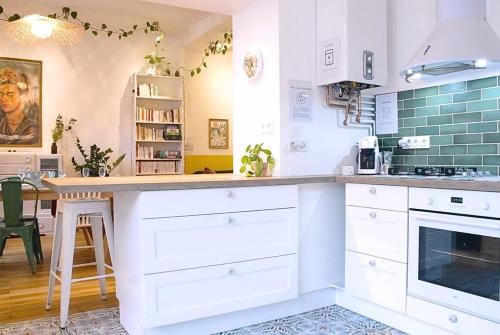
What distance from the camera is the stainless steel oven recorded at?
2096mm

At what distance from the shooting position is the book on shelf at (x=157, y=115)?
254 inches

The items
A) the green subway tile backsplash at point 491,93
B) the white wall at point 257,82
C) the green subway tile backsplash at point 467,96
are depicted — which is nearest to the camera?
the green subway tile backsplash at point 491,93

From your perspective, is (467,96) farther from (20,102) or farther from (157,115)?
(20,102)

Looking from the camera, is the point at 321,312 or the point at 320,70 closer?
the point at 321,312

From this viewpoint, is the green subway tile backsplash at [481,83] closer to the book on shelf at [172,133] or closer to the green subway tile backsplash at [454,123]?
the green subway tile backsplash at [454,123]

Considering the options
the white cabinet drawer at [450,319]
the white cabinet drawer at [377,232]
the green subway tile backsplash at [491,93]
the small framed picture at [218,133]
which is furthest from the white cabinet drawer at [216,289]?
the small framed picture at [218,133]

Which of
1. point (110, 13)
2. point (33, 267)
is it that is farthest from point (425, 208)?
point (110, 13)

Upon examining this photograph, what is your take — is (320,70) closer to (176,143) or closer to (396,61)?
(396,61)

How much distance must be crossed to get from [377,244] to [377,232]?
0.08 meters

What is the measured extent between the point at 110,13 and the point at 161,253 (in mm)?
5075

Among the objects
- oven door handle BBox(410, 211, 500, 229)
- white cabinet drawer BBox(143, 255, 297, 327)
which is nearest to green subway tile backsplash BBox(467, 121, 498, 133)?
oven door handle BBox(410, 211, 500, 229)

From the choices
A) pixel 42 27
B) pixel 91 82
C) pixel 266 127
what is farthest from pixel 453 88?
pixel 91 82

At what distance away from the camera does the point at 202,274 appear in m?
2.46

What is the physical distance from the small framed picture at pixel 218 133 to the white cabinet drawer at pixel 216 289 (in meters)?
4.88
